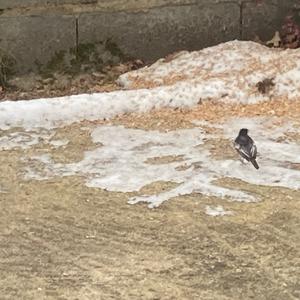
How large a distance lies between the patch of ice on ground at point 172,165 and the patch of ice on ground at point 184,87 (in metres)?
0.46

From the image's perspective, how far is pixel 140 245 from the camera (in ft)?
14.7

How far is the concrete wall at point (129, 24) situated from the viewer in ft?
23.8

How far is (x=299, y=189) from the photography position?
520 centimetres

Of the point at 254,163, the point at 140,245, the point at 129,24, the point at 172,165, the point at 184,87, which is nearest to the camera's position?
the point at 140,245

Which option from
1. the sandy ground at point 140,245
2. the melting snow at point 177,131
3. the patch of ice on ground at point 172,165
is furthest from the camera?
the melting snow at point 177,131

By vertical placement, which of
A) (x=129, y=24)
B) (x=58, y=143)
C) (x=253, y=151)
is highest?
(x=129, y=24)

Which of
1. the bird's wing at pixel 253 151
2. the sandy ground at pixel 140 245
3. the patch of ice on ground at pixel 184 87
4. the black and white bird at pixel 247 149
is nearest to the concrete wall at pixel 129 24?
the patch of ice on ground at pixel 184 87

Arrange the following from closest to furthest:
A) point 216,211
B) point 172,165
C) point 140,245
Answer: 1. point 140,245
2. point 216,211
3. point 172,165

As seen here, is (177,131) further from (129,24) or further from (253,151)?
(129,24)

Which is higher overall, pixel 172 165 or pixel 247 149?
pixel 247 149

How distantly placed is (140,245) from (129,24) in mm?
3376

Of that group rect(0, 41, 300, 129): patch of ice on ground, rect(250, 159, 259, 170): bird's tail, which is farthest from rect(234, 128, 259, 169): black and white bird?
rect(0, 41, 300, 129): patch of ice on ground

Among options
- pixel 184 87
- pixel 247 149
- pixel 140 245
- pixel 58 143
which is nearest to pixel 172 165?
pixel 247 149

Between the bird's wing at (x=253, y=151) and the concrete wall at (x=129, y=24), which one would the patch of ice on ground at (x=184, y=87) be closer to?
the concrete wall at (x=129, y=24)
